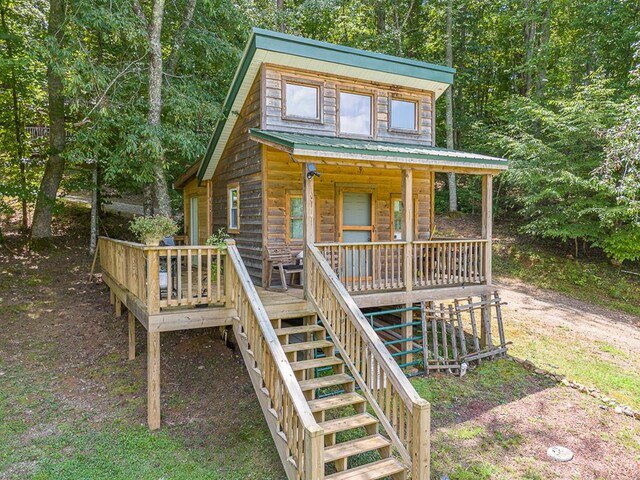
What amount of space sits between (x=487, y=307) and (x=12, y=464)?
27.5ft

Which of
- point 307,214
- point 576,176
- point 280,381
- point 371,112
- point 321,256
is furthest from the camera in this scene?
point 576,176

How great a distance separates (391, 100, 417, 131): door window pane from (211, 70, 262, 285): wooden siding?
3501mm

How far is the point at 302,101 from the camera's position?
8828 millimetres

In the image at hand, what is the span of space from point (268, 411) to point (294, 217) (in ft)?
15.5

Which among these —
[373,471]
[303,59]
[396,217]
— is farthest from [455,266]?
[303,59]

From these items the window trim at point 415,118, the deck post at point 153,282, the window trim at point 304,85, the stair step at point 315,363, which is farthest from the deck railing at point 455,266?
the deck post at point 153,282

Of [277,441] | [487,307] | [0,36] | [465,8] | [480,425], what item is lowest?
[480,425]

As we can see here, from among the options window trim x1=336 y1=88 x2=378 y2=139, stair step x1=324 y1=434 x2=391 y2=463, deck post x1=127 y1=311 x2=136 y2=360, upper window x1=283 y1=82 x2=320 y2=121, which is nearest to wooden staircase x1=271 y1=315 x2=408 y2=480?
stair step x1=324 y1=434 x2=391 y2=463

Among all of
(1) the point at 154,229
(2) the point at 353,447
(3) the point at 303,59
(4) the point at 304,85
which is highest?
(3) the point at 303,59

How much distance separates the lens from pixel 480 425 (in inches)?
242

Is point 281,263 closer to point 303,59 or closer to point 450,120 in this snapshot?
point 303,59

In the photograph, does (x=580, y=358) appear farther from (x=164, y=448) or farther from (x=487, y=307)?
(x=164, y=448)

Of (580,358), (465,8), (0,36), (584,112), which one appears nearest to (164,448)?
(580,358)

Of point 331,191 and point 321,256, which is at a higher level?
point 331,191
